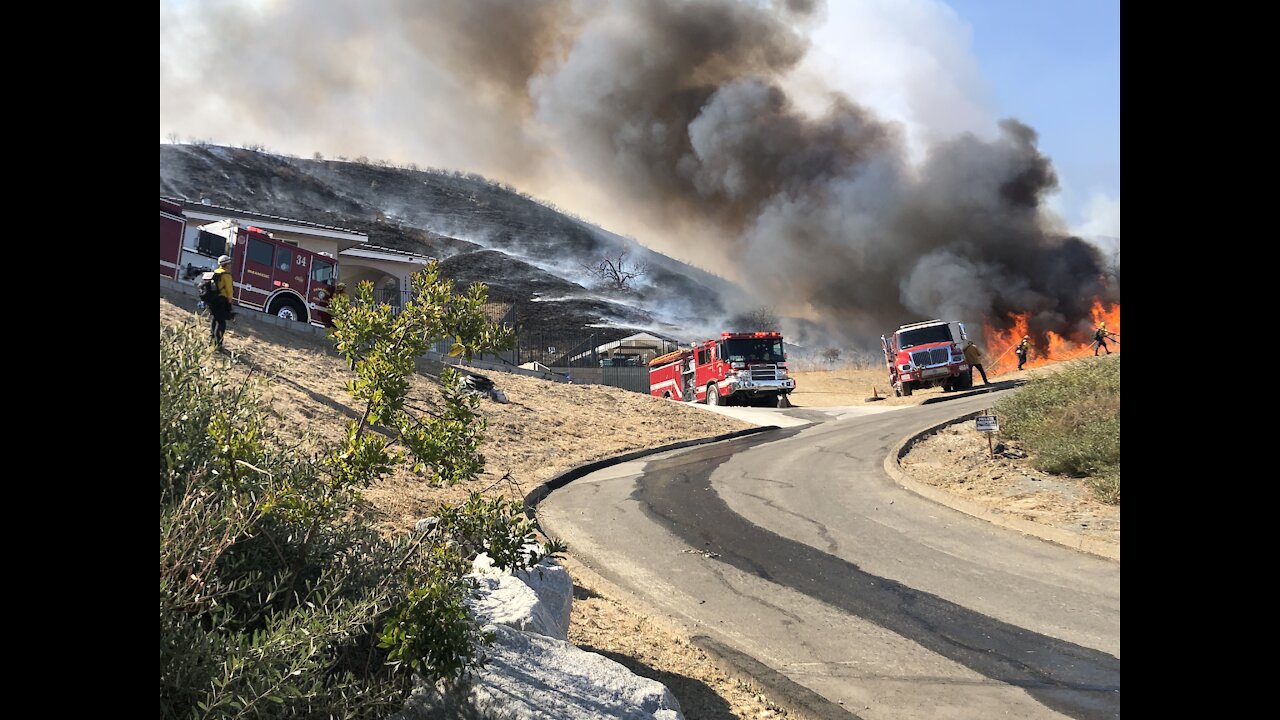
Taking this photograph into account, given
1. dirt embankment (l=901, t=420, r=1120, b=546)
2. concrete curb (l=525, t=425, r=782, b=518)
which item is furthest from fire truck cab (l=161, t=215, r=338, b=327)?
dirt embankment (l=901, t=420, r=1120, b=546)

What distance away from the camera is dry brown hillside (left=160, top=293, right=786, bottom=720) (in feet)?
17.5

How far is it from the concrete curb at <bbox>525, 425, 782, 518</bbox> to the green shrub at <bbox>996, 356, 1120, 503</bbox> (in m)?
6.97

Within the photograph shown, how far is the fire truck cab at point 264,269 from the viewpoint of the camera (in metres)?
18.3

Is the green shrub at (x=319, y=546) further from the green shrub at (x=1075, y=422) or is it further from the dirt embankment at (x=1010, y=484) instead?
the green shrub at (x=1075, y=422)

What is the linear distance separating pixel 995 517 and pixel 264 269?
55.1 feet

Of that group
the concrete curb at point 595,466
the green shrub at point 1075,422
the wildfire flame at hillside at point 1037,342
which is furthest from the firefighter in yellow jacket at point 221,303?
the wildfire flame at hillside at point 1037,342

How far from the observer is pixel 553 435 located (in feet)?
55.8

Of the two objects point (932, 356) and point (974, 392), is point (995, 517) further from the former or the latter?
point (932, 356)

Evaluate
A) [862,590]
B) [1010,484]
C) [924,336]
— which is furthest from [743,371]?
[862,590]

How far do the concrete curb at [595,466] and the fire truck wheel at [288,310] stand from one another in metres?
9.20

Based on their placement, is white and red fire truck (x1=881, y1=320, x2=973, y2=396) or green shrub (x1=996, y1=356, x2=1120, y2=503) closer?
green shrub (x1=996, y1=356, x2=1120, y2=503)

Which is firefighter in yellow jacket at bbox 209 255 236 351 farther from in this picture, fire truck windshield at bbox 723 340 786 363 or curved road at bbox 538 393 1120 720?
fire truck windshield at bbox 723 340 786 363

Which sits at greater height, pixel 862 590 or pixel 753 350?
pixel 753 350
